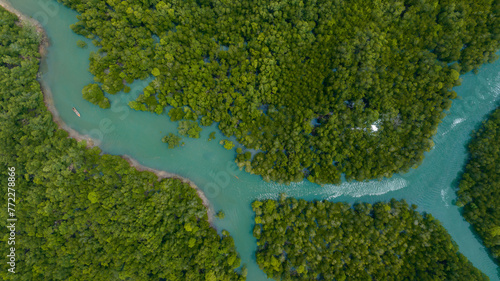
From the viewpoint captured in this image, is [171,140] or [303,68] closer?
[303,68]

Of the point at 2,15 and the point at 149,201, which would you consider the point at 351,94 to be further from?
the point at 2,15

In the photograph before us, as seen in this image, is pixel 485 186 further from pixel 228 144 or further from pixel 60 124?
pixel 60 124

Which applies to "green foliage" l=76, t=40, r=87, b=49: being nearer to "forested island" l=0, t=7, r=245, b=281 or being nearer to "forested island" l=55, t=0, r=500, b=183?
"forested island" l=55, t=0, r=500, b=183

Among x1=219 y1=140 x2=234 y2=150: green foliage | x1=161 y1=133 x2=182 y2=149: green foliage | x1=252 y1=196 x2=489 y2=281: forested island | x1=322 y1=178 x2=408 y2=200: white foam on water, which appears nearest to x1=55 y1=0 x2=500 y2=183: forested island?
x1=219 y1=140 x2=234 y2=150: green foliage

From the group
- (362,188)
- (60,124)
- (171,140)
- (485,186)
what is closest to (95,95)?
(60,124)

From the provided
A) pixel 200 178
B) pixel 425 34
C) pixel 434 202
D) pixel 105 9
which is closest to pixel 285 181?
pixel 200 178

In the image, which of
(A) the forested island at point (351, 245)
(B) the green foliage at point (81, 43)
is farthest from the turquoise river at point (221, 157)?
(A) the forested island at point (351, 245)
